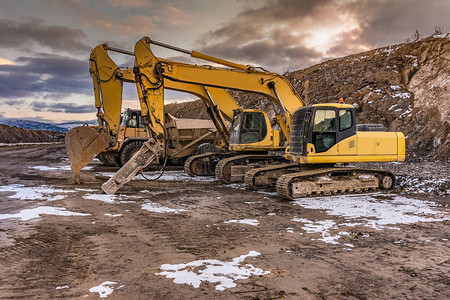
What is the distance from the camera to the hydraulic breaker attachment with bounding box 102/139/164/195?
28.1 feet

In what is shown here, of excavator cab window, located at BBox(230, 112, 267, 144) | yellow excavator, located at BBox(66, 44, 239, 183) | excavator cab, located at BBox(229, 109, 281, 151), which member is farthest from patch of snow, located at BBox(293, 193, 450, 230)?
yellow excavator, located at BBox(66, 44, 239, 183)

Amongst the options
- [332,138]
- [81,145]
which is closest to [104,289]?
[332,138]

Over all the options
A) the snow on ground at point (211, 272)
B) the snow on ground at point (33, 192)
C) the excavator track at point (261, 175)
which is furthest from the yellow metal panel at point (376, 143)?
the snow on ground at point (33, 192)

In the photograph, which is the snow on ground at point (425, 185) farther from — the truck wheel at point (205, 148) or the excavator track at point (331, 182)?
the truck wheel at point (205, 148)

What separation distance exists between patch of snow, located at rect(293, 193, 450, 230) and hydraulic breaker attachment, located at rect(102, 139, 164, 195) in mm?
3923

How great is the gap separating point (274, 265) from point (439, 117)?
1395 cm

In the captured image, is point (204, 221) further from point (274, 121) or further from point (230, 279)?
point (274, 121)

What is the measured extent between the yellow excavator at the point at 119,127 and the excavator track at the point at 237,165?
225 cm

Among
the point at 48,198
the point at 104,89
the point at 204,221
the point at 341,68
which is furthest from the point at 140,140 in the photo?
the point at 341,68

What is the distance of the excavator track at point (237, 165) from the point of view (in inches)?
432

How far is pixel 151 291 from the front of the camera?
3.31 metres

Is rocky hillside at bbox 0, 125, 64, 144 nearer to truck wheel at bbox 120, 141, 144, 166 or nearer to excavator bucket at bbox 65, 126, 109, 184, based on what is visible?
truck wheel at bbox 120, 141, 144, 166

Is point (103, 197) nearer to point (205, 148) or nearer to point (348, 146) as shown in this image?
point (348, 146)

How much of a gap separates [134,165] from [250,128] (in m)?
4.37
